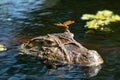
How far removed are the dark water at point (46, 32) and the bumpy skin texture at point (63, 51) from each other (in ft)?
1.07

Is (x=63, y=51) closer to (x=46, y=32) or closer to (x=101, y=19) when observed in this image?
(x=46, y=32)

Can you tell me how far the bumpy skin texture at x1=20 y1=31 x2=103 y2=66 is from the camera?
11.8 m

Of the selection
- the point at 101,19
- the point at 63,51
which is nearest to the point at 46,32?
the point at 101,19

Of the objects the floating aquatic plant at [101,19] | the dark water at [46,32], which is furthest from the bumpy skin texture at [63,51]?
the floating aquatic plant at [101,19]

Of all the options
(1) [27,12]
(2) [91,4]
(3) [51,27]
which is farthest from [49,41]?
(2) [91,4]

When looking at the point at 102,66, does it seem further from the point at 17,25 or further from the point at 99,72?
the point at 17,25

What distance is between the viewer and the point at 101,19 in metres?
15.8

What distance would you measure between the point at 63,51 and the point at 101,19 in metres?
4.30

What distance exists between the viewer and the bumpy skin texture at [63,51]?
38.6 ft

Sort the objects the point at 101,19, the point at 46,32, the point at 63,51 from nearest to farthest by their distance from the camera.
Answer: the point at 63,51 → the point at 46,32 → the point at 101,19

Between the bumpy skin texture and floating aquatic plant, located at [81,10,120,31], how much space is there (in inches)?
113

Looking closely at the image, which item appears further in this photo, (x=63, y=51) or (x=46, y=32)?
(x=46, y=32)

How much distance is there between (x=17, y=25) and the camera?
15805mm

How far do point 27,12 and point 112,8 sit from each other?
4.20 meters
